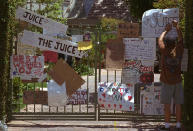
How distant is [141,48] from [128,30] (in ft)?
1.52

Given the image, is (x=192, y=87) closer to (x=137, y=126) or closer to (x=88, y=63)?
(x=137, y=126)

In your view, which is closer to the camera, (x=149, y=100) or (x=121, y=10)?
(x=149, y=100)

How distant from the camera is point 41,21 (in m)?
7.52

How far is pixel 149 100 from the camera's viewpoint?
7.29 metres

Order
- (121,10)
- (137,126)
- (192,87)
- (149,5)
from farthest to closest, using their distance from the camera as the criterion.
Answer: (121,10) → (149,5) → (137,126) → (192,87)

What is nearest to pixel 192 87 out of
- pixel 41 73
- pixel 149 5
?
pixel 41 73

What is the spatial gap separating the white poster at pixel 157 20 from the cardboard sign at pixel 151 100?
3.63 ft

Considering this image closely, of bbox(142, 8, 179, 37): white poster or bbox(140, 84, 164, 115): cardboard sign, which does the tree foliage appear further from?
bbox(140, 84, 164, 115): cardboard sign

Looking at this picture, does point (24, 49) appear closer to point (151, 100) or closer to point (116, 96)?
point (116, 96)

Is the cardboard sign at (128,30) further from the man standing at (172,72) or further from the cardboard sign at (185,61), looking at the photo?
the cardboard sign at (185,61)

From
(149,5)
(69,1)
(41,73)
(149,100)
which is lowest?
(149,100)

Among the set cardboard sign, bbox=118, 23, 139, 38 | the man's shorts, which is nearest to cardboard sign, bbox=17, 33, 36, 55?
cardboard sign, bbox=118, 23, 139, 38

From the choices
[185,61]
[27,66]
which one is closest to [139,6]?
[27,66]

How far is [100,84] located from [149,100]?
3.54ft
